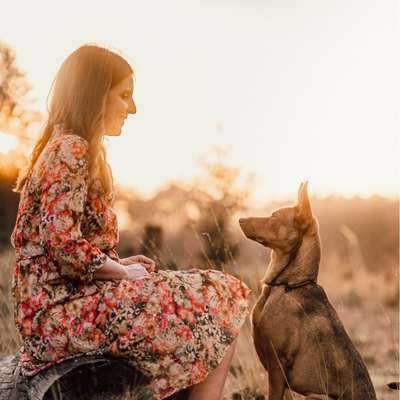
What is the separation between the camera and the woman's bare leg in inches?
164

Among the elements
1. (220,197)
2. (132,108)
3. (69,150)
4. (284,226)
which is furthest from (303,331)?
(220,197)

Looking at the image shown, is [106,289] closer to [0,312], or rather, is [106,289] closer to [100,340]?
[100,340]

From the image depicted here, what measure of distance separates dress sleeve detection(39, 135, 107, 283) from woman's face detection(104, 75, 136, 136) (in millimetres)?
389

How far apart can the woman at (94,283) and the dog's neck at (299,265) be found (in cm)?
91

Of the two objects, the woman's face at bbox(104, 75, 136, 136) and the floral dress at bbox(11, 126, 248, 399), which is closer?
the floral dress at bbox(11, 126, 248, 399)

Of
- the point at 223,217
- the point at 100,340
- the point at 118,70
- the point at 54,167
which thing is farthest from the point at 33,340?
the point at 223,217

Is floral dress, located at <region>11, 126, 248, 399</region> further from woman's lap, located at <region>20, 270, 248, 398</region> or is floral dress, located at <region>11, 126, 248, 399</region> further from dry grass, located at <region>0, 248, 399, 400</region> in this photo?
dry grass, located at <region>0, 248, 399, 400</region>

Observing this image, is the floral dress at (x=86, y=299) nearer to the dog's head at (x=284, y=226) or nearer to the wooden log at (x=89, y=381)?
the wooden log at (x=89, y=381)

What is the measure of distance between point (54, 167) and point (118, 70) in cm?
71

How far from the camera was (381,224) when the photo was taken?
32.9 metres

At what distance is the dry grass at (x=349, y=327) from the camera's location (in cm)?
623

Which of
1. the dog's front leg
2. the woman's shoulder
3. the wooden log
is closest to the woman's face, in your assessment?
the woman's shoulder

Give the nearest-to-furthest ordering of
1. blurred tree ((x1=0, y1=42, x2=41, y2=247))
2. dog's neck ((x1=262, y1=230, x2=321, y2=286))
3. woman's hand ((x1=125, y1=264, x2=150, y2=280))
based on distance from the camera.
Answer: woman's hand ((x1=125, y1=264, x2=150, y2=280)) < dog's neck ((x1=262, y1=230, x2=321, y2=286)) < blurred tree ((x1=0, y1=42, x2=41, y2=247))

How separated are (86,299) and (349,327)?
342 inches
